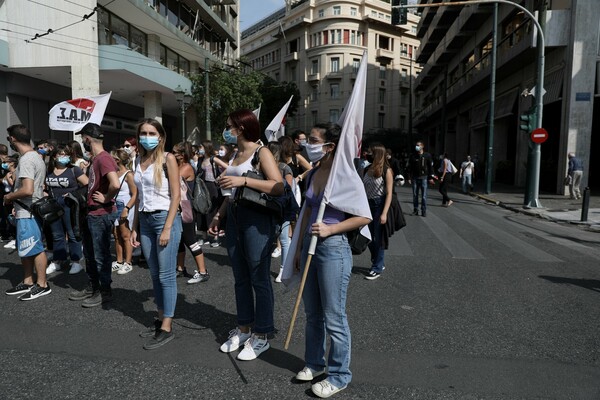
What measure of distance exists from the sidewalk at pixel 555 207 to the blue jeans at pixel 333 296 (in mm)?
9559

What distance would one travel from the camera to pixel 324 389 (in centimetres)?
273

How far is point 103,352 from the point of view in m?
3.37

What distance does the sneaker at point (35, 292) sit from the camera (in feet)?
15.3

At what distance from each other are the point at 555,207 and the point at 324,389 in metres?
13.6

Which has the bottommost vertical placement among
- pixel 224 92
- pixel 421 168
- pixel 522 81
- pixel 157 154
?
pixel 421 168

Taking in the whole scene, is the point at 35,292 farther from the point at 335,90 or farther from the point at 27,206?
the point at 335,90

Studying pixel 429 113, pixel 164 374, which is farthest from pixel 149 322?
pixel 429 113

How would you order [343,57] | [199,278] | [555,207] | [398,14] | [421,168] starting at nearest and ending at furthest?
[199,278] → [421,168] → [398,14] → [555,207] → [343,57]

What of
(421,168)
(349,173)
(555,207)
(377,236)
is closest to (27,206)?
(349,173)

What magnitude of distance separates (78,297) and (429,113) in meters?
44.6

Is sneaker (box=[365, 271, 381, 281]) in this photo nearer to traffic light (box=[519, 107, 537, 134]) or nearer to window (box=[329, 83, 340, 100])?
traffic light (box=[519, 107, 537, 134])

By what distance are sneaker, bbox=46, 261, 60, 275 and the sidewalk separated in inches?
433

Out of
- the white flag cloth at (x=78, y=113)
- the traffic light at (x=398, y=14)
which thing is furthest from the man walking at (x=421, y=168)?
the white flag cloth at (x=78, y=113)

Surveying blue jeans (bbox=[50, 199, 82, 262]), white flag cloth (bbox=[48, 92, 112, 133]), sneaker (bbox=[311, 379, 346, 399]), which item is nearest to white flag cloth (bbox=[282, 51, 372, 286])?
sneaker (bbox=[311, 379, 346, 399])
